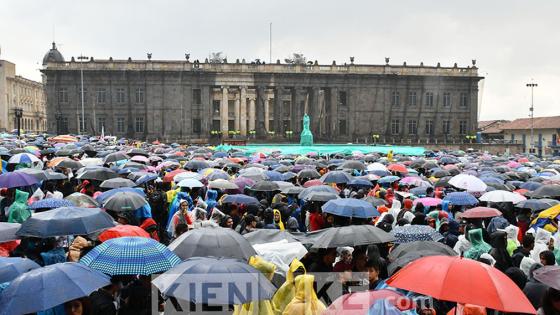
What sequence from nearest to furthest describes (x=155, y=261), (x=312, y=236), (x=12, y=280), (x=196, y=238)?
(x=12, y=280), (x=155, y=261), (x=196, y=238), (x=312, y=236)

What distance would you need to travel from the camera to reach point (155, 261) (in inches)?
279

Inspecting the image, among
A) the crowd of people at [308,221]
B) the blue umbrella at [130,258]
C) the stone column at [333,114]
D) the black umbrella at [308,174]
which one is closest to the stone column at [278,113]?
the stone column at [333,114]

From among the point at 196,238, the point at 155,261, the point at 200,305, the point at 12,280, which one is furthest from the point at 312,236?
the point at 12,280

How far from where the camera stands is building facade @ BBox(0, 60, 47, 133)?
98.3 metres

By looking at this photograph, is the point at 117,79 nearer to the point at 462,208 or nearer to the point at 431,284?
the point at 462,208

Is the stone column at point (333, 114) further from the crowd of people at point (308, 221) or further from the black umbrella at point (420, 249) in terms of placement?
the black umbrella at point (420, 249)

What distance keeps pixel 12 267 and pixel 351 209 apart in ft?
20.4

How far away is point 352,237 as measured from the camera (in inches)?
340

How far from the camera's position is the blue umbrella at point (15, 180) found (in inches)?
520

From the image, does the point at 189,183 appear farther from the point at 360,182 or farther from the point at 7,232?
the point at 7,232

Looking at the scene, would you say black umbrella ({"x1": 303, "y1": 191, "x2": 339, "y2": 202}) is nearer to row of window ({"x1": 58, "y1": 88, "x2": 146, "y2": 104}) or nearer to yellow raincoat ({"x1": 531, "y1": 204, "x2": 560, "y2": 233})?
yellow raincoat ({"x1": 531, "y1": 204, "x2": 560, "y2": 233})

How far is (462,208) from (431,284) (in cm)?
872

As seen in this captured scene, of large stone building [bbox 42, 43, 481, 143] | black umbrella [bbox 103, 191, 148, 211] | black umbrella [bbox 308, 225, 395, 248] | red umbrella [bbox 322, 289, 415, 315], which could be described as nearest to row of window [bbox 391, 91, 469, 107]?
large stone building [bbox 42, 43, 481, 143]

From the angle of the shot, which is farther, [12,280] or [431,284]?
[12,280]
